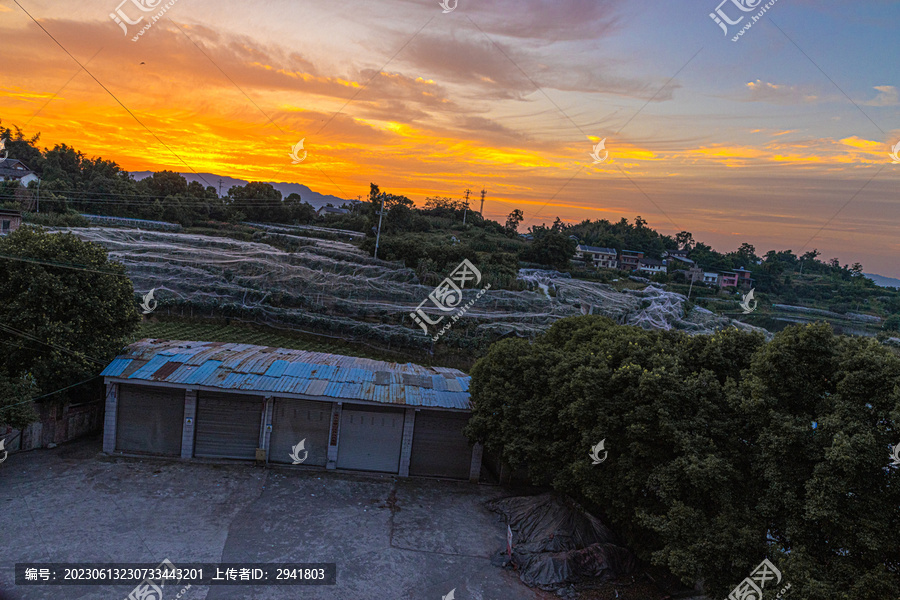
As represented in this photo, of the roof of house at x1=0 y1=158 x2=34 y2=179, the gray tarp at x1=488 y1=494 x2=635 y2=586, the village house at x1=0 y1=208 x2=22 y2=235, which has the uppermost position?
the roof of house at x1=0 y1=158 x2=34 y2=179

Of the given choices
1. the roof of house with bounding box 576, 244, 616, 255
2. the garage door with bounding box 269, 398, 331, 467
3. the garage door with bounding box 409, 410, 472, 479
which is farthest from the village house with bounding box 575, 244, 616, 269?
the garage door with bounding box 269, 398, 331, 467

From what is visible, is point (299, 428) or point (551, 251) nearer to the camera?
point (299, 428)

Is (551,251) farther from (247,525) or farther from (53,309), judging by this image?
(247,525)

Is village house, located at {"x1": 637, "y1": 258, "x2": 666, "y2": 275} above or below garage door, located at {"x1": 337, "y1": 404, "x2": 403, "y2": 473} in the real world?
above

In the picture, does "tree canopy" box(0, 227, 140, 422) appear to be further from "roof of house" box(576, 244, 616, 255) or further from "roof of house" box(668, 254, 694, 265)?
"roof of house" box(668, 254, 694, 265)

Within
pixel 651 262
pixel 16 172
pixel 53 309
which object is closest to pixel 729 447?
pixel 53 309

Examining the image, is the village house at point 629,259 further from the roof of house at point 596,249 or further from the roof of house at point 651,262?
the roof of house at point 596,249

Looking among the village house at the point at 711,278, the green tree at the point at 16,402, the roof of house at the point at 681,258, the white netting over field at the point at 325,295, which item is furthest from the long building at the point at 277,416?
the roof of house at the point at 681,258
